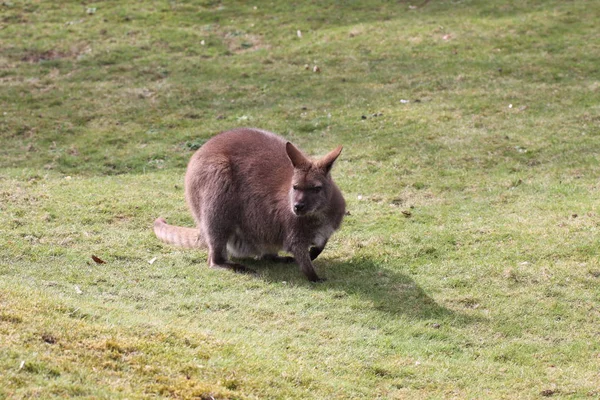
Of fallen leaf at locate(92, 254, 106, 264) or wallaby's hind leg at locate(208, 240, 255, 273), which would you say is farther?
wallaby's hind leg at locate(208, 240, 255, 273)

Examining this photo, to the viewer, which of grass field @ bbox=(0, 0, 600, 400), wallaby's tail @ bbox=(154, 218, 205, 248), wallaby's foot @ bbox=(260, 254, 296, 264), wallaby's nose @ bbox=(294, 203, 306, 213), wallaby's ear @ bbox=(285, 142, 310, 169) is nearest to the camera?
grass field @ bbox=(0, 0, 600, 400)

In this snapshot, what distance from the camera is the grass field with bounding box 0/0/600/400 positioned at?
6.25 meters

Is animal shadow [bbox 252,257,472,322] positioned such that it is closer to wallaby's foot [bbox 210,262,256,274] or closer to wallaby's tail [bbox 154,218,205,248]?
wallaby's foot [bbox 210,262,256,274]

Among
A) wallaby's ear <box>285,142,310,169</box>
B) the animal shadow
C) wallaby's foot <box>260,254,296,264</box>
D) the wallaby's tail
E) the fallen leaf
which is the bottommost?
wallaby's foot <box>260,254,296,264</box>

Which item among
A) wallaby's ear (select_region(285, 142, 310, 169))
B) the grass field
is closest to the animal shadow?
the grass field

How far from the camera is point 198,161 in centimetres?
911

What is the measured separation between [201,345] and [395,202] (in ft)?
17.1

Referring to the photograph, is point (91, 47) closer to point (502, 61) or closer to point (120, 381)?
point (502, 61)

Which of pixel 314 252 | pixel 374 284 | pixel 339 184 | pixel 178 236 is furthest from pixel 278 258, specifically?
pixel 339 184

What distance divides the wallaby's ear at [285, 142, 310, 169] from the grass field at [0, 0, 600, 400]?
3.76ft

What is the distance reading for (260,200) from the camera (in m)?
8.77

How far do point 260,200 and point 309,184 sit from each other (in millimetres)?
725

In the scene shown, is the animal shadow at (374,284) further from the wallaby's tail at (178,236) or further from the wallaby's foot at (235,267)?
Answer: the wallaby's tail at (178,236)

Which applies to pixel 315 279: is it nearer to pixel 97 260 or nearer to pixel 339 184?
pixel 97 260
